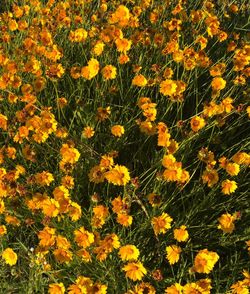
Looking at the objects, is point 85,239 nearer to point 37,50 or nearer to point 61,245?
point 61,245

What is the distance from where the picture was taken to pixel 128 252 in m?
1.88

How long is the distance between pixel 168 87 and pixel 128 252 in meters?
0.96

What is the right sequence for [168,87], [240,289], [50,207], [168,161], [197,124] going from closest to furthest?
[240,289] < [50,207] < [168,161] < [197,124] < [168,87]

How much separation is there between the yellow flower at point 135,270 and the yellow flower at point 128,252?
1.8 inches

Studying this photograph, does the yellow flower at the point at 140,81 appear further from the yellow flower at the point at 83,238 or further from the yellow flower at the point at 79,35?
the yellow flower at the point at 83,238

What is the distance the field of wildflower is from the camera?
6.40ft

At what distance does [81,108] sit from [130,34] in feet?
2.53

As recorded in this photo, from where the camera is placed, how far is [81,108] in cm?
254

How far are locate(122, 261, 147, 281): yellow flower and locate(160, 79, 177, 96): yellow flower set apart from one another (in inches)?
38.3

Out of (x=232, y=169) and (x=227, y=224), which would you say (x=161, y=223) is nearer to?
(x=227, y=224)

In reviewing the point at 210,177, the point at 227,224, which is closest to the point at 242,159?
the point at 210,177

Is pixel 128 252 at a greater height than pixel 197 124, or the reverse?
pixel 197 124

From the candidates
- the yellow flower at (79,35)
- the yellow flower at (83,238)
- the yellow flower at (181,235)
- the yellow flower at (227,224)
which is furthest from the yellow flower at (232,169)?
the yellow flower at (79,35)

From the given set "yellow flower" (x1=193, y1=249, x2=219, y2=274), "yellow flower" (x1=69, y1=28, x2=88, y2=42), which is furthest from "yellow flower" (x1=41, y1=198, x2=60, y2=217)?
"yellow flower" (x1=69, y1=28, x2=88, y2=42)
